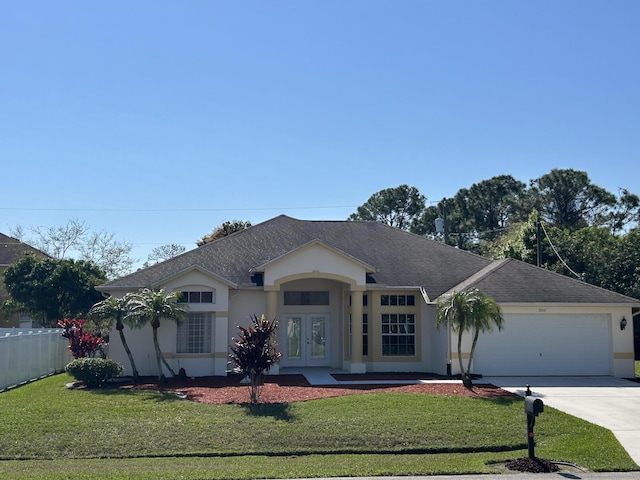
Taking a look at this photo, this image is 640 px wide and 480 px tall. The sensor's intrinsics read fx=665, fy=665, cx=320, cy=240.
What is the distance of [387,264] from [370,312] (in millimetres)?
2564

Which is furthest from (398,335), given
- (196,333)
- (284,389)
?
(196,333)

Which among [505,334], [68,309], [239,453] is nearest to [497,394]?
→ [505,334]

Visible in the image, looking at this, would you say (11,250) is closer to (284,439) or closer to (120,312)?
(120,312)

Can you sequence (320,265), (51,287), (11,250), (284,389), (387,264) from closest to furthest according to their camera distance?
(284,389)
(320,265)
(387,264)
(51,287)
(11,250)

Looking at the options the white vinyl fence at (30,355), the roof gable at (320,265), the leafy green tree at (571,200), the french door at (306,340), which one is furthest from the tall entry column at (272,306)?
the leafy green tree at (571,200)

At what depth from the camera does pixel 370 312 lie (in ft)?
85.3

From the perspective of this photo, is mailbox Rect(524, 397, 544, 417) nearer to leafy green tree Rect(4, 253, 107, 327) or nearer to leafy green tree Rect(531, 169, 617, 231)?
leafy green tree Rect(4, 253, 107, 327)

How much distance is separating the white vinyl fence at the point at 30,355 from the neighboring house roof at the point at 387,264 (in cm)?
332

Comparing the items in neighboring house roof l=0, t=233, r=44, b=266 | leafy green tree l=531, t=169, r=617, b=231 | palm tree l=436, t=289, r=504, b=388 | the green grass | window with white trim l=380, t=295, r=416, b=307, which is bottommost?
the green grass

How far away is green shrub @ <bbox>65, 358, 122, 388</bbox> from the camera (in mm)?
20859

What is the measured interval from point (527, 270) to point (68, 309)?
22632 mm

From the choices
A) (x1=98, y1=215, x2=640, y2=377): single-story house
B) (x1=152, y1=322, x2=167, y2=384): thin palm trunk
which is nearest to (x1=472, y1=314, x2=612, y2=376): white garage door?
(x1=98, y1=215, x2=640, y2=377): single-story house

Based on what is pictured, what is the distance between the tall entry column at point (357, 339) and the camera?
24859 millimetres

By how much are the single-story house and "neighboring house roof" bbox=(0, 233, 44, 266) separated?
73.3ft
